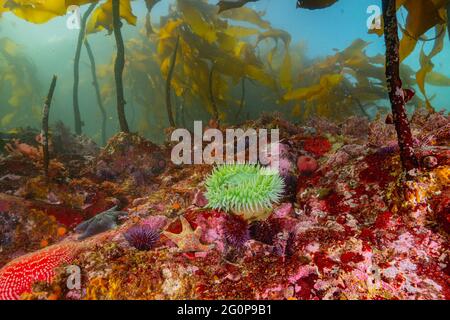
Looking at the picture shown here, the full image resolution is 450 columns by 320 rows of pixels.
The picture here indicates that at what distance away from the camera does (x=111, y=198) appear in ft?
15.7

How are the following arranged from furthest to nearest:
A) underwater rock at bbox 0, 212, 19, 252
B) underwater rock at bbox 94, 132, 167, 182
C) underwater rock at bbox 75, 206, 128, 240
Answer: underwater rock at bbox 94, 132, 167, 182 < underwater rock at bbox 0, 212, 19, 252 < underwater rock at bbox 75, 206, 128, 240

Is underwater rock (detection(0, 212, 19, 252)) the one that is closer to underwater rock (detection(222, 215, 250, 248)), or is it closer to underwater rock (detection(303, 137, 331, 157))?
underwater rock (detection(222, 215, 250, 248))

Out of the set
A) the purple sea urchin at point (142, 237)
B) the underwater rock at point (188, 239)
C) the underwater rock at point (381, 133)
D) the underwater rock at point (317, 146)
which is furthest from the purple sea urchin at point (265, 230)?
the underwater rock at point (381, 133)

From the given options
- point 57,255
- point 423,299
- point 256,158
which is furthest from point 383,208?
point 57,255

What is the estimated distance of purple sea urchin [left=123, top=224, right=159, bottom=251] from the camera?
2703mm

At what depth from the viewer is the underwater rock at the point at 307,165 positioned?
12.4 feet

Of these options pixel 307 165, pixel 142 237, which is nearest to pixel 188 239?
pixel 142 237

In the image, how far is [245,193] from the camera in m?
2.83

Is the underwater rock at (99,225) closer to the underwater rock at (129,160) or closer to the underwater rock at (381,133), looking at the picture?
the underwater rock at (129,160)

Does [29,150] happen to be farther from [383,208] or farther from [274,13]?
[274,13]

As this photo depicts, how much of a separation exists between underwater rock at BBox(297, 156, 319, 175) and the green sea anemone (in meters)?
0.80

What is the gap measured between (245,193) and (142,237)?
97cm

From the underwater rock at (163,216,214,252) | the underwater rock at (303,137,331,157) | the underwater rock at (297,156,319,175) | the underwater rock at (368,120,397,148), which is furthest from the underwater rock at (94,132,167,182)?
the underwater rock at (368,120,397,148)

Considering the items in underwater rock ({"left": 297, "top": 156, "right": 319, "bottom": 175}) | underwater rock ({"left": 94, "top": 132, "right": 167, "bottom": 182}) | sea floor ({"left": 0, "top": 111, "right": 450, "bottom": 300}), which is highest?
underwater rock ({"left": 94, "top": 132, "right": 167, "bottom": 182})
